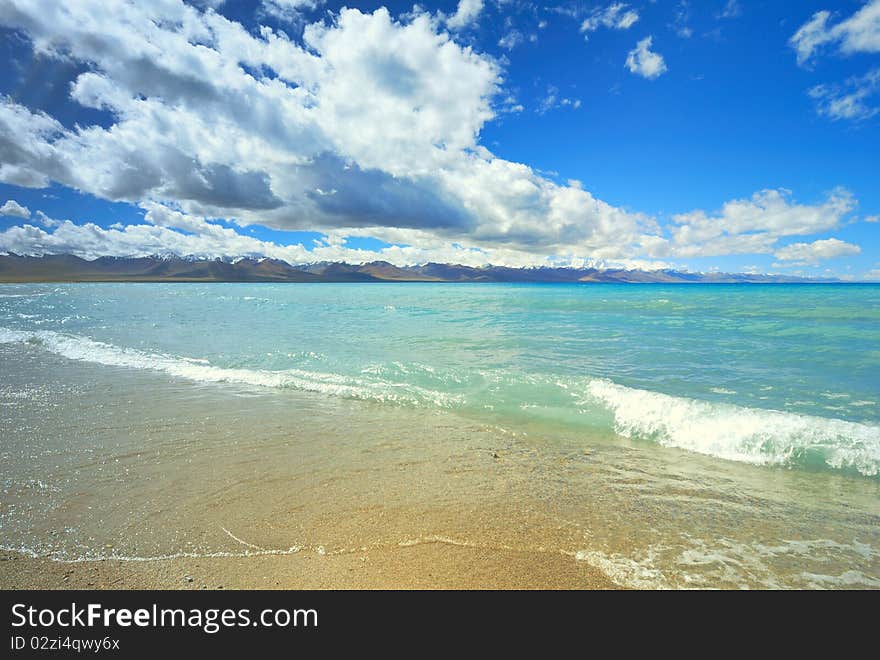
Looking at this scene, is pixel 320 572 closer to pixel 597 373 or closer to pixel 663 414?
pixel 663 414

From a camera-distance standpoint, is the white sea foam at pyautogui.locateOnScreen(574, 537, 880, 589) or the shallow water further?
the shallow water

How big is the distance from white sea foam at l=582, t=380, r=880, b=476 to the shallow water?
0.05m

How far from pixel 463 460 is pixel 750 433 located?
6.27 meters

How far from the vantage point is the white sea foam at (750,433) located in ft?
24.3

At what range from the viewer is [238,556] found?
4184 mm

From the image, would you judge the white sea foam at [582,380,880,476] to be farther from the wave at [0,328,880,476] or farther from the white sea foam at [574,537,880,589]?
the white sea foam at [574,537,880,589]

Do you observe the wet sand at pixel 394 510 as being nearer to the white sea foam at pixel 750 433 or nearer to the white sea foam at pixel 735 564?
the white sea foam at pixel 735 564

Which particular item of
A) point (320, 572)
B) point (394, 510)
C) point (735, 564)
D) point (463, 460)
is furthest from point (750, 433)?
point (320, 572)

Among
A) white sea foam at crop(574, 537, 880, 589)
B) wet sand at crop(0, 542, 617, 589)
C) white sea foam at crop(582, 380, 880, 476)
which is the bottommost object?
wet sand at crop(0, 542, 617, 589)

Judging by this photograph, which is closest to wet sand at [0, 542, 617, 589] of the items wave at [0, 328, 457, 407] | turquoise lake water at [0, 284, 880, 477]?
turquoise lake water at [0, 284, 880, 477]

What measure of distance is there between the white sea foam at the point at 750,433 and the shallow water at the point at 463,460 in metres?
0.05

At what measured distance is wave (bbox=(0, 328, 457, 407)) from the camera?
11.0 meters
